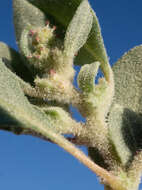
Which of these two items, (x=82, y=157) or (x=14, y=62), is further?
(x=14, y=62)

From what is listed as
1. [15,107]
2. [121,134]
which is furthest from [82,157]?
[15,107]

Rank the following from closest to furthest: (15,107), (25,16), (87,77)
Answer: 1. (15,107)
2. (87,77)
3. (25,16)

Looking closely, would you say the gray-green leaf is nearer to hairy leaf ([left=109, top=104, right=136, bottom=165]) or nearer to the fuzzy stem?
hairy leaf ([left=109, top=104, right=136, bottom=165])

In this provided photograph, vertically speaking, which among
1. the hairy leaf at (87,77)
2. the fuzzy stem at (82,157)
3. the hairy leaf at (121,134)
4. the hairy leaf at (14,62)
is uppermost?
the hairy leaf at (14,62)

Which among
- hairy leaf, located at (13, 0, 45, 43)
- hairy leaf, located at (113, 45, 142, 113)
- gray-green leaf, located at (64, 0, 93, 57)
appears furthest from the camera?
hairy leaf, located at (13, 0, 45, 43)

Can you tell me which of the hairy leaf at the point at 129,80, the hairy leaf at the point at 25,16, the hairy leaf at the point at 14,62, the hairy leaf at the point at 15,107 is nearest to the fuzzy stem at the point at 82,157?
the hairy leaf at the point at 15,107

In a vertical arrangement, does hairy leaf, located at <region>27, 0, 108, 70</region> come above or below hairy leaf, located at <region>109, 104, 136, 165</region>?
above

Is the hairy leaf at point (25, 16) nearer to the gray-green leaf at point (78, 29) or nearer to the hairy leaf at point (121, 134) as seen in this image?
the gray-green leaf at point (78, 29)

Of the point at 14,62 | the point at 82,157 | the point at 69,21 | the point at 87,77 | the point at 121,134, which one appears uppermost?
the point at 69,21

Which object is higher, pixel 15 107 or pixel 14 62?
pixel 14 62

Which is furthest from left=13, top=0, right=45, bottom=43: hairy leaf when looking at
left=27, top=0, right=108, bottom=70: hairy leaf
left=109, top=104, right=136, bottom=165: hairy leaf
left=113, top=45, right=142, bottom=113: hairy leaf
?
left=109, top=104, right=136, bottom=165: hairy leaf

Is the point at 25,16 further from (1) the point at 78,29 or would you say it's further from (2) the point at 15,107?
(2) the point at 15,107

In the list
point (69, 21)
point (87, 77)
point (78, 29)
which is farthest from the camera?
point (69, 21)
